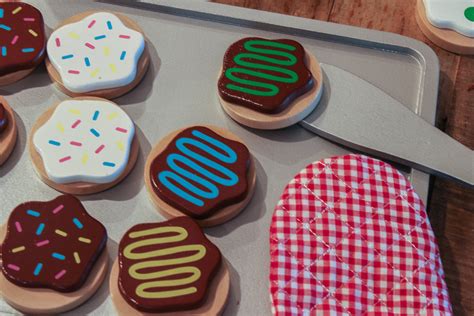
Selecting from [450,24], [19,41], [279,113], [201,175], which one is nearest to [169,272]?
[201,175]

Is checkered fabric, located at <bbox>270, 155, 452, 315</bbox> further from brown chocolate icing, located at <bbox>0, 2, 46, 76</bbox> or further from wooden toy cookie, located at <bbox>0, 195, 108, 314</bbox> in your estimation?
brown chocolate icing, located at <bbox>0, 2, 46, 76</bbox>

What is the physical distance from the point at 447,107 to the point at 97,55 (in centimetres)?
43

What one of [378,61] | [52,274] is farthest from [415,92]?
[52,274]

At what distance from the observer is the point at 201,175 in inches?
27.3

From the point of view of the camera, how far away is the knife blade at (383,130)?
0.73 metres

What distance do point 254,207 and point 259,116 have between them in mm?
104

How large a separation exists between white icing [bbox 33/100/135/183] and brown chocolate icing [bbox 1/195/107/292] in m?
0.03

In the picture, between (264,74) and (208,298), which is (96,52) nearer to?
(264,74)

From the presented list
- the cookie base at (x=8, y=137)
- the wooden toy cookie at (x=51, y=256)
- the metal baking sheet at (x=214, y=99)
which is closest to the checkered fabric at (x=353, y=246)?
the metal baking sheet at (x=214, y=99)

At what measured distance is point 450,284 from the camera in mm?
699

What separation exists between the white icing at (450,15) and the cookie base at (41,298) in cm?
54

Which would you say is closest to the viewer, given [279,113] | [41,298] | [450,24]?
[41,298]

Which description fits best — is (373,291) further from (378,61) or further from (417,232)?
(378,61)

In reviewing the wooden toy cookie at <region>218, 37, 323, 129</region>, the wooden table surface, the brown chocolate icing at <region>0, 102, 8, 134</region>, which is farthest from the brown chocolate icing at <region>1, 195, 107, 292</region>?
the wooden table surface
